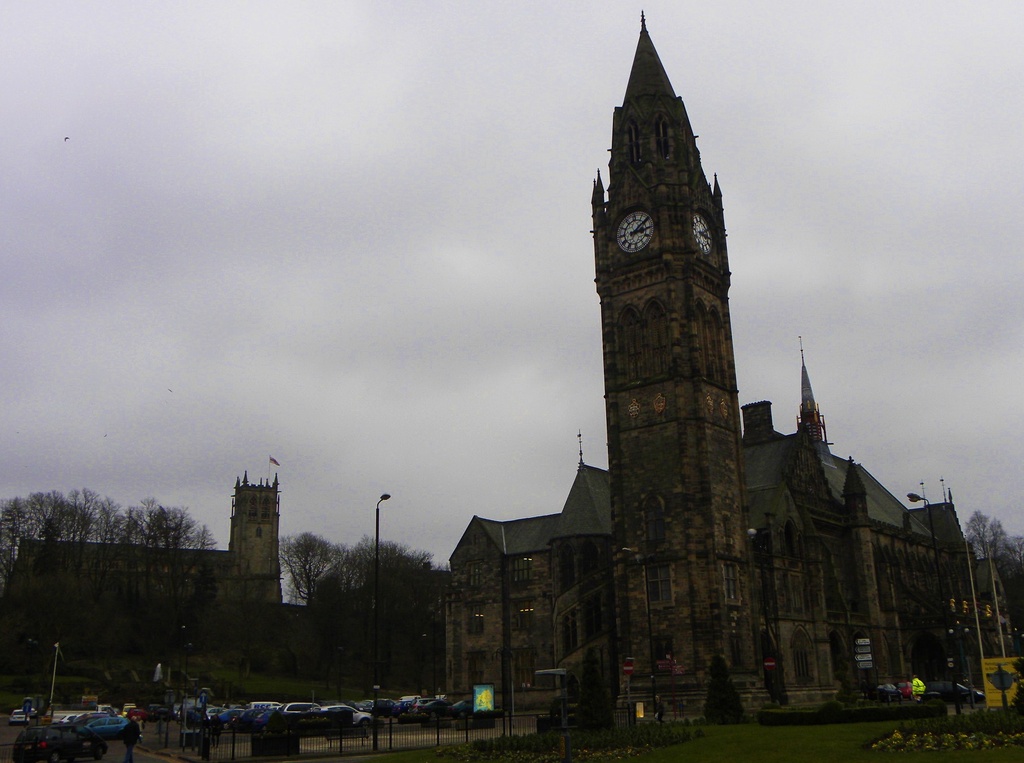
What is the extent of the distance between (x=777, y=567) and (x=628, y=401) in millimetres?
15796

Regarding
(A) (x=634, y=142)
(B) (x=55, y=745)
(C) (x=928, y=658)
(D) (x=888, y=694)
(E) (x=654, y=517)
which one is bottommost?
(D) (x=888, y=694)

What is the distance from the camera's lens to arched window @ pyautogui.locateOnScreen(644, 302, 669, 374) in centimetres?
6500

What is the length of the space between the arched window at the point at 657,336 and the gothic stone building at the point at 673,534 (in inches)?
3.8

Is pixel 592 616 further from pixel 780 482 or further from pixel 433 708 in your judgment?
pixel 780 482

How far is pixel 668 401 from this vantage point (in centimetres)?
6362

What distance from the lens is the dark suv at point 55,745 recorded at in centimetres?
3553

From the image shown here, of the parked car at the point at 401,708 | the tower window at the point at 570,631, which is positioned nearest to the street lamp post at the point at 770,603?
the tower window at the point at 570,631

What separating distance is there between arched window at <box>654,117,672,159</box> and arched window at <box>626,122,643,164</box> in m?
1.40

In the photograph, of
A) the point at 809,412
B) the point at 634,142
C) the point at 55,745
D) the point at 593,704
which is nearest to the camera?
the point at 593,704

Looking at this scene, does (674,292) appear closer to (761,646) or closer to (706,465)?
(706,465)

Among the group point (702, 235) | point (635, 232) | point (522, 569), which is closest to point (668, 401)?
Answer: point (635, 232)

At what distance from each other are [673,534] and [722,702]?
21.3 m

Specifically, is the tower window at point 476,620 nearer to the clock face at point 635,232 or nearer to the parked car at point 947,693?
the clock face at point 635,232

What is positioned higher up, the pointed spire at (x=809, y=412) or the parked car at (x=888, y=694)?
the pointed spire at (x=809, y=412)
